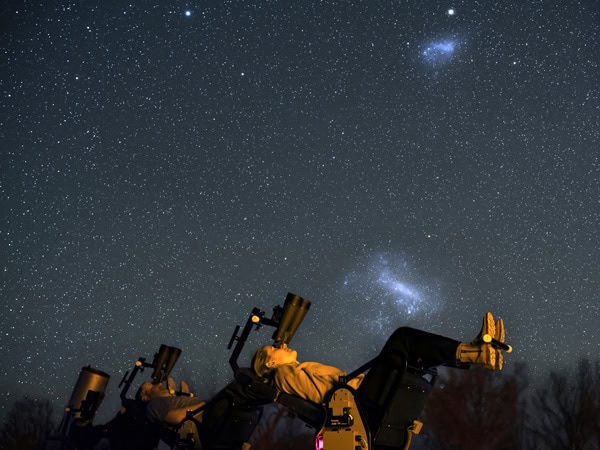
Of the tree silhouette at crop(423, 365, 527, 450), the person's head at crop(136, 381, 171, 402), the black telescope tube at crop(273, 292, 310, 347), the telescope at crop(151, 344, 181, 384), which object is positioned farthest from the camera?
the tree silhouette at crop(423, 365, 527, 450)

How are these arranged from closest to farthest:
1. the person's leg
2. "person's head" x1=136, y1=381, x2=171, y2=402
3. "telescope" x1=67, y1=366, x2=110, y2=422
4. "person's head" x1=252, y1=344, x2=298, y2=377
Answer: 1. the person's leg
2. "person's head" x1=252, y1=344, x2=298, y2=377
3. "person's head" x1=136, y1=381, x2=171, y2=402
4. "telescope" x1=67, y1=366, x2=110, y2=422

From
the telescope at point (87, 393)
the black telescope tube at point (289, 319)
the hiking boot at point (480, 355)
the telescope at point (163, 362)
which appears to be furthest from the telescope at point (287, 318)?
the telescope at point (87, 393)

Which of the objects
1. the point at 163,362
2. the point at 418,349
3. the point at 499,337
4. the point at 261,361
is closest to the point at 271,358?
the point at 261,361

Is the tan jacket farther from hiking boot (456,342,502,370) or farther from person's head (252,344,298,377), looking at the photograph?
hiking boot (456,342,502,370)

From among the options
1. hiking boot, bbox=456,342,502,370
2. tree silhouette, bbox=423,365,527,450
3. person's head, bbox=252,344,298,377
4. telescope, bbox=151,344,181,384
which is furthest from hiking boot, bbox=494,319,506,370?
tree silhouette, bbox=423,365,527,450

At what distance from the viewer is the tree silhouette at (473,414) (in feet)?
104

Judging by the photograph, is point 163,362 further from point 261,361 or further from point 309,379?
point 309,379

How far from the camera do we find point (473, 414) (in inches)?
1268

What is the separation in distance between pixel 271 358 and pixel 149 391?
5385 mm

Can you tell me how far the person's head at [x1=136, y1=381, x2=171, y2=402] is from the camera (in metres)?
12.3

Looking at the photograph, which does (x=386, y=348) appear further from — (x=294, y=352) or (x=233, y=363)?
(x=233, y=363)

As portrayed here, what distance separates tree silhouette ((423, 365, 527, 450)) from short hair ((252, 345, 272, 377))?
85.1 ft

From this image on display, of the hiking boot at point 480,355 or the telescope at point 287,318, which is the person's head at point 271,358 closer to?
the telescope at point 287,318

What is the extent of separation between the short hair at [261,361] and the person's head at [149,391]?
4.73 m
